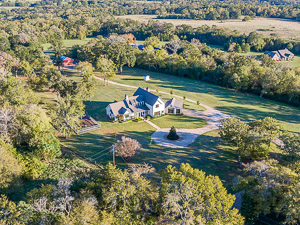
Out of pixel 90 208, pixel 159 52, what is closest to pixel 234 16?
pixel 159 52

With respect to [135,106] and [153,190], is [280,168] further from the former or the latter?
[135,106]

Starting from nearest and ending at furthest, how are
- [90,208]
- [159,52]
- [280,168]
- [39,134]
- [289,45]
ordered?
1. [90,208]
2. [280,168]
3. [39,134]
4. [159,52]
5. [289,45]

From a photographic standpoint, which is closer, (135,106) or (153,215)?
(153,215)

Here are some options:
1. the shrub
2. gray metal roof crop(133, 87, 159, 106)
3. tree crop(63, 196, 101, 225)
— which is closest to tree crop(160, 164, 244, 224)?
tree crop(63, 196, 101, 225)

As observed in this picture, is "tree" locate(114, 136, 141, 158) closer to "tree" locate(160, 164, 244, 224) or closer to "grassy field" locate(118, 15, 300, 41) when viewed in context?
"tree" locate(160, 164, 244, 224)

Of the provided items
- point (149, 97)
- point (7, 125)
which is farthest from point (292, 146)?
point (7, 125)

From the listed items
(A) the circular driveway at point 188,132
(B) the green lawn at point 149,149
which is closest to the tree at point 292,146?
(B) the green lawn at point 149,149
